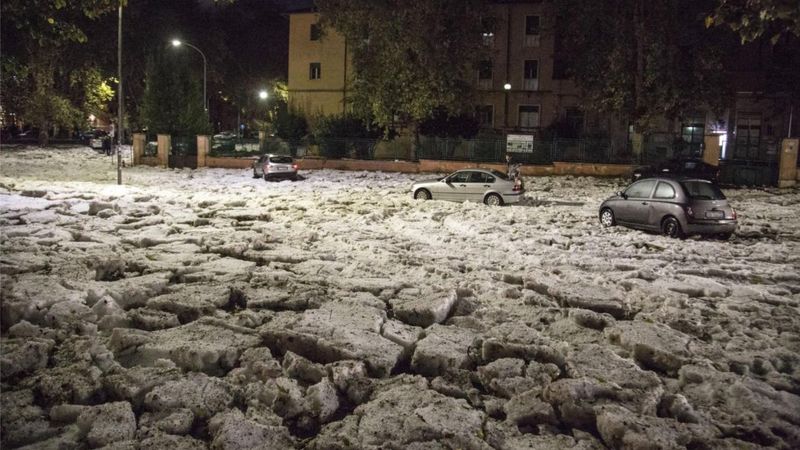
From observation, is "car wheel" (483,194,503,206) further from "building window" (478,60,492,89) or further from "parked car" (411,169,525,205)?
"building window" (478,60,492,89)

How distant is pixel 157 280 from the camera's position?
9.61 m

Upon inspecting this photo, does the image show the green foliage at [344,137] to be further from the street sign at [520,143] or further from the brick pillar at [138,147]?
the brick pillar at [138,147]

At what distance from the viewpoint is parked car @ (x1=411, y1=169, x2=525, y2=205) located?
2073 centimetres

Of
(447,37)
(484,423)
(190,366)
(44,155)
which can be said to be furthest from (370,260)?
(44,155)

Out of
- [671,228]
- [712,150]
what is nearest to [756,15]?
[671,228]

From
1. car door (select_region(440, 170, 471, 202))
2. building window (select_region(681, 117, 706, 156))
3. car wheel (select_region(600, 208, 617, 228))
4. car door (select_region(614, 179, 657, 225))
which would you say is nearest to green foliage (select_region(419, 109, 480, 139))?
building window (select_region(681, 117, 706, 156))

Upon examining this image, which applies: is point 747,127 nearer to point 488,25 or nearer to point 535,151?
point 535,151

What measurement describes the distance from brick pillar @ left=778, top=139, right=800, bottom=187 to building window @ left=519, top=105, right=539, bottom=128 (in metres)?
22.2

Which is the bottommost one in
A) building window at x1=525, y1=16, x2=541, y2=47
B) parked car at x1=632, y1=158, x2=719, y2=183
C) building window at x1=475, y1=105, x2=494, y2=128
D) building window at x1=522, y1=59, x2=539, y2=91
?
parked car at x1=632, y1=158, x2=719, y2=183

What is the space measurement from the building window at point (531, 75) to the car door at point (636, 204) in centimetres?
3283

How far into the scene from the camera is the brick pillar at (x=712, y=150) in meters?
29.2

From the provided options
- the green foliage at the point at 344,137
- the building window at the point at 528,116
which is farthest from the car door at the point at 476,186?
the building window at the point at 528,116

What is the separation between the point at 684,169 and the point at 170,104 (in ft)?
100

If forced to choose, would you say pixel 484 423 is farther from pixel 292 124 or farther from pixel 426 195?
pixel 292 124
